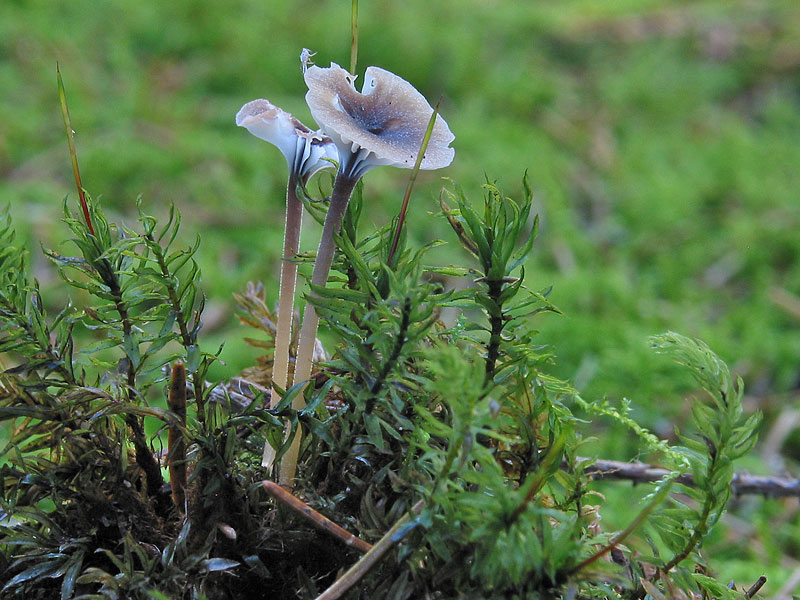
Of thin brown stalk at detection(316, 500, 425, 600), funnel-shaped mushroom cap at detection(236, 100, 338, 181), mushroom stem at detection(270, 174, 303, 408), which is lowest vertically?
thin brown stalk at detection(316, 500, 425, 600)

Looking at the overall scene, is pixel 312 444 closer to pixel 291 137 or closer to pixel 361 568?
pixel 361 568

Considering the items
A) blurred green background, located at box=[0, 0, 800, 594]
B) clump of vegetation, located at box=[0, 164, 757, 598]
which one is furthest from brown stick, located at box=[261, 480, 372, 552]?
blurred green background, located at box=[0, 0, 800, 594]

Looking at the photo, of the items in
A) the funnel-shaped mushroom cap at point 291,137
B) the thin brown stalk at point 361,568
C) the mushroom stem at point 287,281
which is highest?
the funnel-shaped mushroom cap at point 291,137

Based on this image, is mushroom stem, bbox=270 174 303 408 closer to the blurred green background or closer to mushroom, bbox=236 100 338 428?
mushroom, bbox=236 100 338 428

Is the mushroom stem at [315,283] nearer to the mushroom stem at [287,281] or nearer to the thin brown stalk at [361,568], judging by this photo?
the mushroom stem at [287,281]

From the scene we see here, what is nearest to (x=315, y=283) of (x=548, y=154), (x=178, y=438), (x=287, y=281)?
(x=287, y=281)

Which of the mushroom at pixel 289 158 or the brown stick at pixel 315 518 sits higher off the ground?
the mushroom at pixel 289 158

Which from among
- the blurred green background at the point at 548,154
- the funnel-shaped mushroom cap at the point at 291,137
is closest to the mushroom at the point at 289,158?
the funnel-shaped mushroom cap at the point at 291,137
